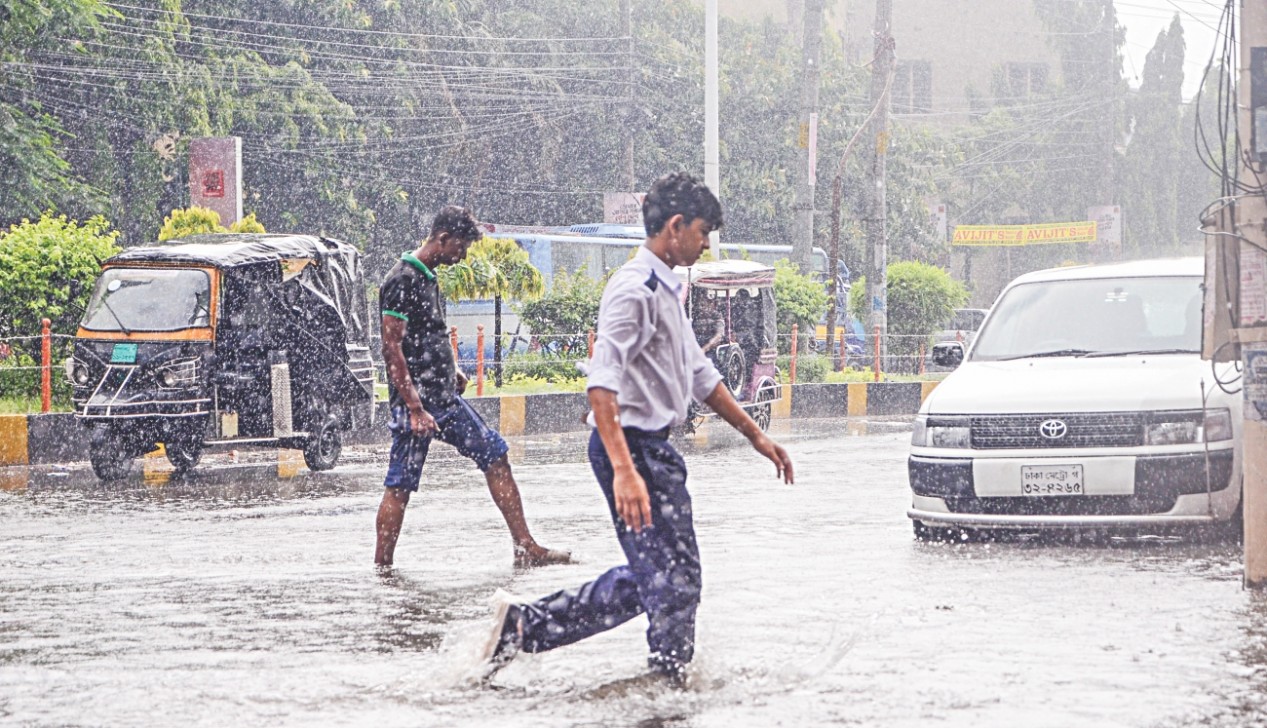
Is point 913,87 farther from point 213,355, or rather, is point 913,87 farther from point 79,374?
point 79,374

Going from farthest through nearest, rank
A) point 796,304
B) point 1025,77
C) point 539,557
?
point 1025,77 → point 796,304 → point 539,557

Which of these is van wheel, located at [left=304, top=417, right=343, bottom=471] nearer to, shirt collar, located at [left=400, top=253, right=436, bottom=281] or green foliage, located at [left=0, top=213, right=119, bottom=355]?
green foliage, located at [left=0, top=213, right=119, bottom=355]

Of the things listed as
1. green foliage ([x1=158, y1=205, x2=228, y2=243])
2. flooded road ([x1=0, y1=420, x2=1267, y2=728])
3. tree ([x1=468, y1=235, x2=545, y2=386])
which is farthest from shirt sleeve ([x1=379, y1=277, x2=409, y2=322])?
tree ([x1=468, y1=235, x2=545, y2=386])

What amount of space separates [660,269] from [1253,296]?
3338 millimetres

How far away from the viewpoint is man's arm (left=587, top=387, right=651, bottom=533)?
5.04 metres

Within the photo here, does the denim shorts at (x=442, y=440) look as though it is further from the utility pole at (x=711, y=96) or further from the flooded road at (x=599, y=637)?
the utility pole at (x=711, y=96)

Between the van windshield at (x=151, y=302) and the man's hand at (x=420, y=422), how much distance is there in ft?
22.4

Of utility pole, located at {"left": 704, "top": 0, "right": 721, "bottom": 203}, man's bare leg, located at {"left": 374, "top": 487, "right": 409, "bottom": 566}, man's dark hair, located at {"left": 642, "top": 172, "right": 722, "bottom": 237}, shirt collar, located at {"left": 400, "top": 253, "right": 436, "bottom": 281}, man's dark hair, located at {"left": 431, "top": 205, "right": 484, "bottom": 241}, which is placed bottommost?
man's bare leg, located at {"left": 374, "top": 487, "right": 409, "bottom": 566}

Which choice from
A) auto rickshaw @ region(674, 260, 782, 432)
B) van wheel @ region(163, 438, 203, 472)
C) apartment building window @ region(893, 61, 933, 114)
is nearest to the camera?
van wheel @ region(163, 438, 203, 472)

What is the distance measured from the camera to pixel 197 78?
98.2 ft

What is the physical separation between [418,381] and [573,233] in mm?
29080

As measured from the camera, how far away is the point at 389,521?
27.4ft

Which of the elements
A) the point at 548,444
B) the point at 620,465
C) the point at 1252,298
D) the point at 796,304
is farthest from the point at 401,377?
the point at 796,304

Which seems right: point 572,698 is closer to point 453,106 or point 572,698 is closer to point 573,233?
point 573,233
